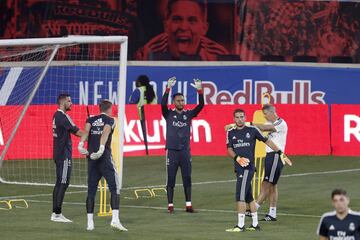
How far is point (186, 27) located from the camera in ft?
146

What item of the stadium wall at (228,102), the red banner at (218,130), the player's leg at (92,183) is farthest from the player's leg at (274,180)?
the red banner at (218,130)

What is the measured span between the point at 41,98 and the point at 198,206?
11.2 metres

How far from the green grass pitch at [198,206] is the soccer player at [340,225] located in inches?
242

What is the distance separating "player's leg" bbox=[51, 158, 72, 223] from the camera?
24109 millimetres

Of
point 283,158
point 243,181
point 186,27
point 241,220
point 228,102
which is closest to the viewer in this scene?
point 241,220

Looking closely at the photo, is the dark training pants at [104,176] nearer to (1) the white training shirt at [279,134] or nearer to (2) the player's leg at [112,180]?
(2) the player's leg at [112,180]

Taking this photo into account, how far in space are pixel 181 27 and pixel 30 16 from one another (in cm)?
529

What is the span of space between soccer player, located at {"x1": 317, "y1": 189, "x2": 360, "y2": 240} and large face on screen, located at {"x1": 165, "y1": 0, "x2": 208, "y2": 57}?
29.1 meters

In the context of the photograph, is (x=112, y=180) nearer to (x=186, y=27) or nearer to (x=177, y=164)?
(x=177, y=164)

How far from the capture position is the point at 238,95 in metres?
38.9

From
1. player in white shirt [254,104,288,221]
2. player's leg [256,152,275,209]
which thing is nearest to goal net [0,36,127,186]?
player in white shirt [254,104,288,221]

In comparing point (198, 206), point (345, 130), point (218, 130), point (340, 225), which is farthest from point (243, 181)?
point (345, 130)

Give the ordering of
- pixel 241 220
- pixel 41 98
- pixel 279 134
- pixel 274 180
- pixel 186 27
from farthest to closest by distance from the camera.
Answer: pixel 186 27
pixel 41 98
pixel 279 134
pixel 274 180
pixel 241 220

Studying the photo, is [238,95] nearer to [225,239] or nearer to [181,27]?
[181,27]
